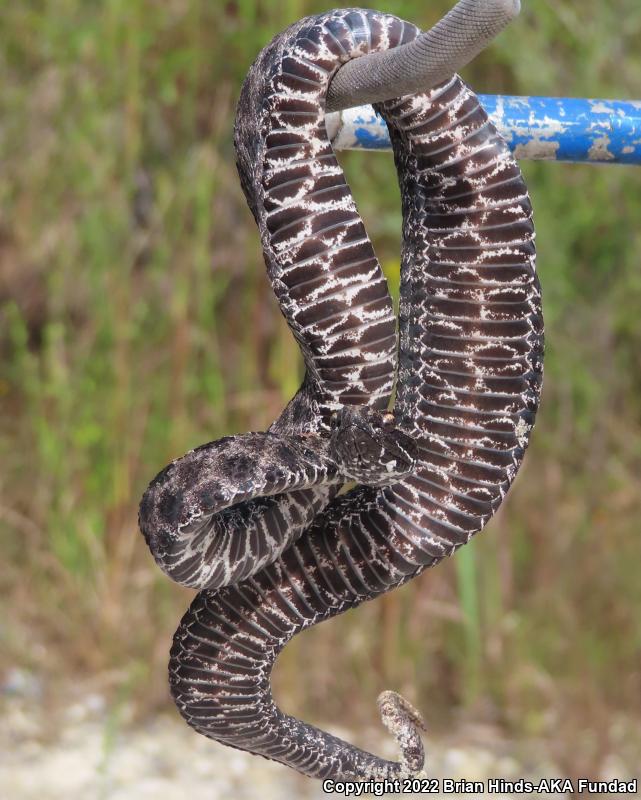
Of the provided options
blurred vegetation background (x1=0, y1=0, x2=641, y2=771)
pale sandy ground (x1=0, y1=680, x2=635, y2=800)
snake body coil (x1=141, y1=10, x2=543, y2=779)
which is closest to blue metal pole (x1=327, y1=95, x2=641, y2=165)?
snake body coil (x1=141, y1=10, x2=543, y2=779)

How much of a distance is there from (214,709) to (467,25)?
0.49 meters

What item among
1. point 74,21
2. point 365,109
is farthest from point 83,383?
point 365,109

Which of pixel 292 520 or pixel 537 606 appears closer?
pixel 292 520

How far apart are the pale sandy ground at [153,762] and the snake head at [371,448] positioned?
218cm

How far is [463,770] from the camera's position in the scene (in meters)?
2.79

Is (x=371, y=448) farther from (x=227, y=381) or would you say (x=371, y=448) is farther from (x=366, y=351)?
(x=227, y=381)

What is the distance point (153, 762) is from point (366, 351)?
2.33m

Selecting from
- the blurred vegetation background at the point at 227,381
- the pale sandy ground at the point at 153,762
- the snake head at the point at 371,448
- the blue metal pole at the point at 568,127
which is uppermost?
the blurred vegetation background at the point at 227,381

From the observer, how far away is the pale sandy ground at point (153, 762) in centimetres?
271

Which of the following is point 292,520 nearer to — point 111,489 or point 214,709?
point 214,709

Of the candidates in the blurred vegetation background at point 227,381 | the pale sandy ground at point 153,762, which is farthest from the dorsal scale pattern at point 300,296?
the pale sandy ground at point 153,762

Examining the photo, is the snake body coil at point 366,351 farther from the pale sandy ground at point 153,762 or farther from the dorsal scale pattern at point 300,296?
the pale sandy ground at point 153,762

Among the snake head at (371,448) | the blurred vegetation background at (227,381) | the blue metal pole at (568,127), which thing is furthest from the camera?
the blurred vegetation background at (227,381)

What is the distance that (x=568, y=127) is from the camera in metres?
0.87
